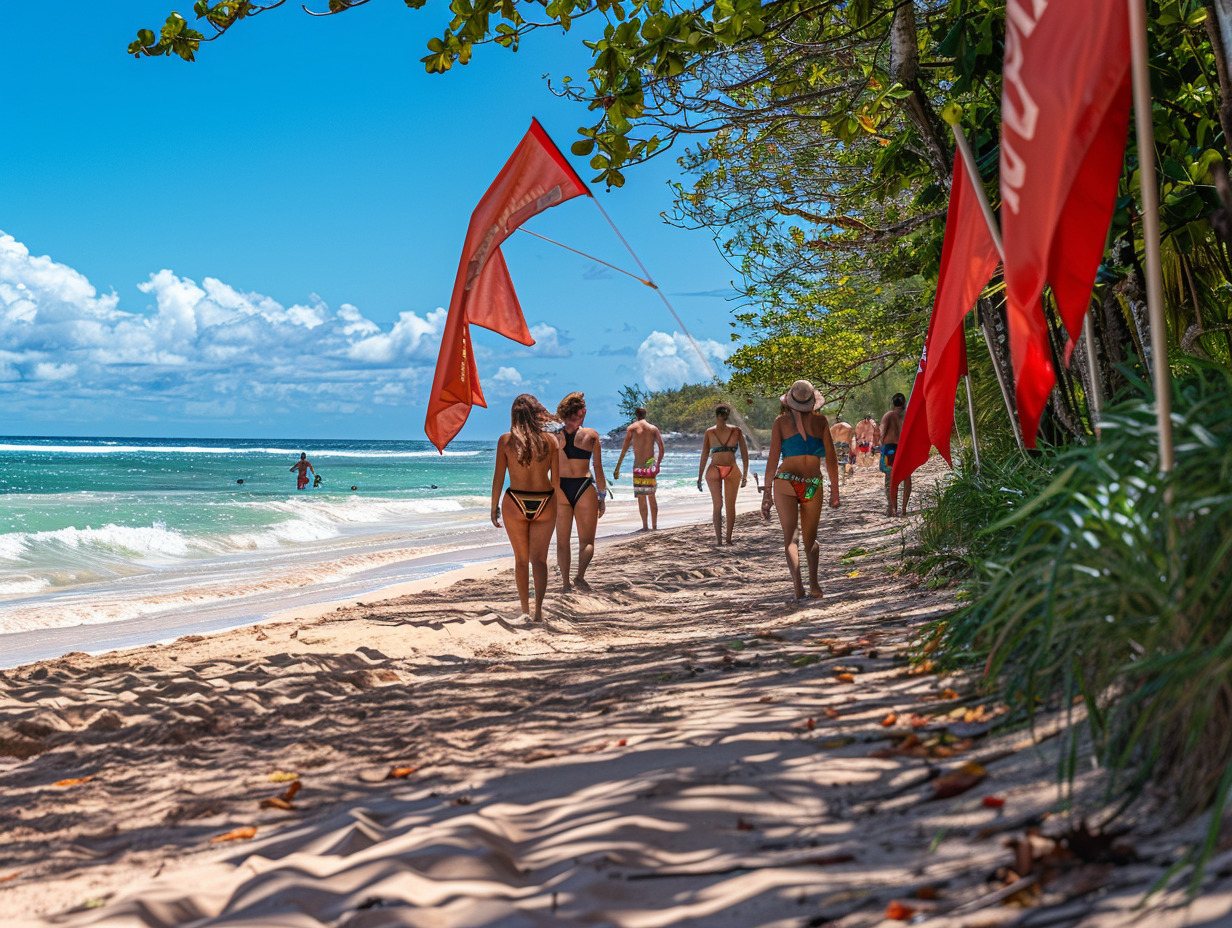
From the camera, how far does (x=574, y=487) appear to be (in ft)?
28.3

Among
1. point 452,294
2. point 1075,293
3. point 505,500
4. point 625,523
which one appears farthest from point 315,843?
point 625,523

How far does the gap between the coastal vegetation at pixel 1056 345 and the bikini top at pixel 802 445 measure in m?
0.98

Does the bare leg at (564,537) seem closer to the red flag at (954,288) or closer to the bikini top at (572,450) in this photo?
the bikini top at (572,450)

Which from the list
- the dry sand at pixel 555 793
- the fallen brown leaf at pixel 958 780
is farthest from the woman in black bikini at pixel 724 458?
the fallen brown leaf at pixel 958 780

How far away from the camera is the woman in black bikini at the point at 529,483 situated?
6770mm

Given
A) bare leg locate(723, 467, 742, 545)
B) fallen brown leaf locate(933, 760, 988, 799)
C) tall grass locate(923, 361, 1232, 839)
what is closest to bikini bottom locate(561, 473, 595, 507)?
bare leg locate(723, 467, 742, 545)

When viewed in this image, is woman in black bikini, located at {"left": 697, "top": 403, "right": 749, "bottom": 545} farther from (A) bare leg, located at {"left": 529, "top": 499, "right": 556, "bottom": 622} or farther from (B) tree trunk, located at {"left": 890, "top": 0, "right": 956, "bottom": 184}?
(B) tree trunk, located at {"left": 890, "top": 0, "right": 956, "bottom": 184}

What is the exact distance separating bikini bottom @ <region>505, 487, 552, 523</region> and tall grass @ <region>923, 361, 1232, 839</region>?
453 cm

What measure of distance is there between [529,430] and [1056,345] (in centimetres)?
409

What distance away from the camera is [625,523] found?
17547mm

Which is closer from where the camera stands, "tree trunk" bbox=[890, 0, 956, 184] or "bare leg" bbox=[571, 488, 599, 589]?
"tree trunk" bbox=[890, 0, 956, 184]

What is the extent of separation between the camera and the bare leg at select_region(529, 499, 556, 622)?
691 centimetres

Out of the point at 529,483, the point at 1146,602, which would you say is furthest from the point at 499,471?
the point at 1146,602

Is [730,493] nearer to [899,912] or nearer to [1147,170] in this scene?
[1147,170]
